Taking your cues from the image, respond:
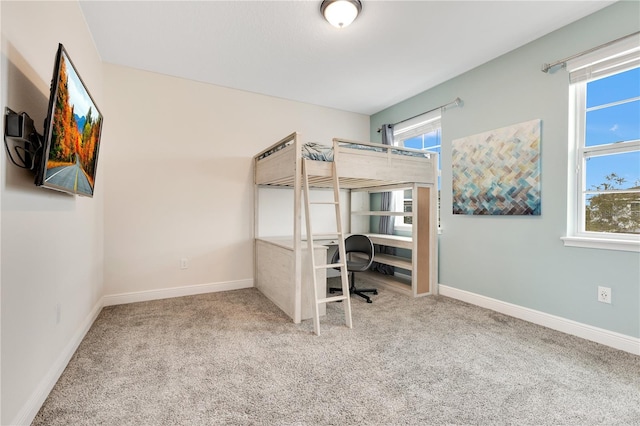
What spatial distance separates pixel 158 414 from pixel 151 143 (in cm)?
275

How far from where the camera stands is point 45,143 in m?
1.33

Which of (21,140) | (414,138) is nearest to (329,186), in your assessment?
(414,138)

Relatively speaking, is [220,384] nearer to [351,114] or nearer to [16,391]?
[16,391]

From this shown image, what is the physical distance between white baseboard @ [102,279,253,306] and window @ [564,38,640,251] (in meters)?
3.41

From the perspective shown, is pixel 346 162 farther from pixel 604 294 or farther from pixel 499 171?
pixel 604 294

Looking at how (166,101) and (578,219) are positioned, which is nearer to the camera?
(578,219)

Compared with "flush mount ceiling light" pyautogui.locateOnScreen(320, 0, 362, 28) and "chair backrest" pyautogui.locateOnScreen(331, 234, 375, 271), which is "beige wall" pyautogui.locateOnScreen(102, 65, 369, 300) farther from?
"flush mount ceiling light" pyautogui.locateOnScreen(320, 0, 362, 28)

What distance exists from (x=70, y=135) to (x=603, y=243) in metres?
3.62

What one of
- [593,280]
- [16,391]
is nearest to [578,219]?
[593,280]

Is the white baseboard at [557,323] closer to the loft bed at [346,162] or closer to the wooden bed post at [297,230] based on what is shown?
the loft bed at [346,162]

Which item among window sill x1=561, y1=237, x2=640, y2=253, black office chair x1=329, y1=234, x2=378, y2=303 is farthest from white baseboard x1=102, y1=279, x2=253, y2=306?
window sill x1=561, y1=237, x2=640, y2=253

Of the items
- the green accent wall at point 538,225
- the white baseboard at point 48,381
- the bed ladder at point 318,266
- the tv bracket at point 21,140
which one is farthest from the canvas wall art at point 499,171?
the white baseboard at point 48,381

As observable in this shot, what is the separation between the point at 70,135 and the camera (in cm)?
164

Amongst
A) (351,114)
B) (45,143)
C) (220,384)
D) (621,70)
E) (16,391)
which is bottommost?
(220,384)
